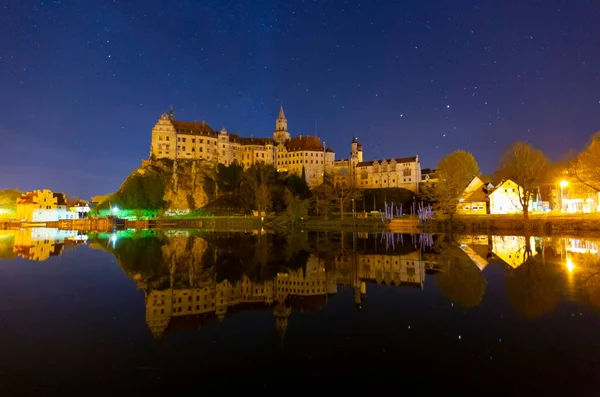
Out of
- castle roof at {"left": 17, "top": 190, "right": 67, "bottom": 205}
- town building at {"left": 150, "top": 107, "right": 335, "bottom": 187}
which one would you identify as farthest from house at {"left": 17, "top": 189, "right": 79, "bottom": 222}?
town building at {"left": 150, "top": 107, "right": 335, "bottom": 187}

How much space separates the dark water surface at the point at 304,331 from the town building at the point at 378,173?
276 ft

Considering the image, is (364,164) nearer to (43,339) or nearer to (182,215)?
(182,215)

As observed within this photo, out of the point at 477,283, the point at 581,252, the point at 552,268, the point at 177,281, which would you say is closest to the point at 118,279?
the point at 177,281

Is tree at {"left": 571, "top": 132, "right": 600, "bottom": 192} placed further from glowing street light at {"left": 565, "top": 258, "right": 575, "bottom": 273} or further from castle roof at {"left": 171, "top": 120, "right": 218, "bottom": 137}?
castle roof at {"left": 171, "top": 120, "right": 218, "bottom": 137}

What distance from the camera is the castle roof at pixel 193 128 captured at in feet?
323

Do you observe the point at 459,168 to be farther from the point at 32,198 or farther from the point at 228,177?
the point at 32,198

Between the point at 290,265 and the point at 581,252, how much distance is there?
1704cm

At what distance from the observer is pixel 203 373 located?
5.70 metres

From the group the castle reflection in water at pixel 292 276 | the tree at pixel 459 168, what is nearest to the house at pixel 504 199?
the tree at pixel 459 168

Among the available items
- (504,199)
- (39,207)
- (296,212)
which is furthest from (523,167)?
(39,207)

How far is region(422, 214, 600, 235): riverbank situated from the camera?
35562 millimetres

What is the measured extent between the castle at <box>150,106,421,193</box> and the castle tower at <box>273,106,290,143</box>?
13.8ft

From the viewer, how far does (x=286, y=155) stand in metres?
109

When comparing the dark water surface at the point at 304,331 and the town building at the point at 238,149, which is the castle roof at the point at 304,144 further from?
the dark water surface at the point at 304,331
